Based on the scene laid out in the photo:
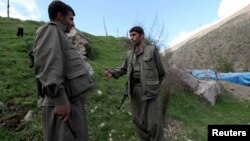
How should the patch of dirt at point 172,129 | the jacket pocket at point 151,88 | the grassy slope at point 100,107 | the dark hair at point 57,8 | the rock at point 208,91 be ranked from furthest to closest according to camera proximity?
the rock at point 208,91
the patch of dirt at point 172,129
the grassy slope at point 100,107
the jacket pocket at point 151,88
the dark hair at point 57,8

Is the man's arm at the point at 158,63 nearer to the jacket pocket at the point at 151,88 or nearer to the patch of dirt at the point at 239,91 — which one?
the jacket pocket at the point at 151,88

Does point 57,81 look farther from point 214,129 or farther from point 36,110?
point 36,110

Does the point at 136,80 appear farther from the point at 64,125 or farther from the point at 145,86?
the point at 64,125

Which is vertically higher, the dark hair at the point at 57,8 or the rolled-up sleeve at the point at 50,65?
the dark hair at the point at 57,8

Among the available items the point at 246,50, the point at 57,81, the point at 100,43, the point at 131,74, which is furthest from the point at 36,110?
the point at 246,50

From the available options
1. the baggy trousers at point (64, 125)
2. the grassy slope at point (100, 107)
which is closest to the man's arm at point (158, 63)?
the grassy slope at point (100, 107)

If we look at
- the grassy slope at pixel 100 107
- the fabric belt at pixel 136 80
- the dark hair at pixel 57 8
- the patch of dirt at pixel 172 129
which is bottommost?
the patch of dirt at pixel 172 129

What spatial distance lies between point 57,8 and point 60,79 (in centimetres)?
69

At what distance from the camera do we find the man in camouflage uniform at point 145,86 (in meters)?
5.68

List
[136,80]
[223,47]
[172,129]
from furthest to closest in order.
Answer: [223,47] < [172,129] < [136,80]

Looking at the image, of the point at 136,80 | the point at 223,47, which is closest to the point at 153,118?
the point at 136,80

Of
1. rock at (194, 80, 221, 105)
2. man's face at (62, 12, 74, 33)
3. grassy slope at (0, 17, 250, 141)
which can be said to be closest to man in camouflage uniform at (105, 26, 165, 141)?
grassy slope at (0, 17, 250, 141)

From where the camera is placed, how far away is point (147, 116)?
226 inches

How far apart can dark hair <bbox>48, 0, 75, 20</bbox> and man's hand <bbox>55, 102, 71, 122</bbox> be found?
83cm
